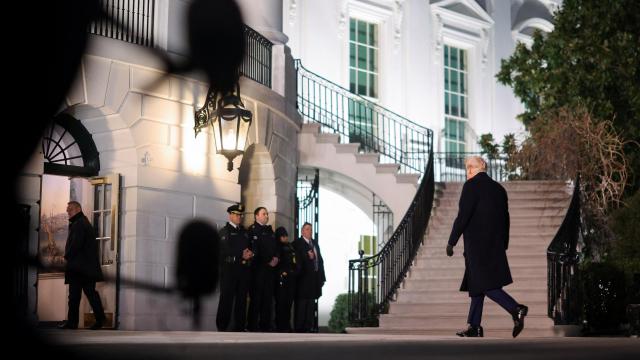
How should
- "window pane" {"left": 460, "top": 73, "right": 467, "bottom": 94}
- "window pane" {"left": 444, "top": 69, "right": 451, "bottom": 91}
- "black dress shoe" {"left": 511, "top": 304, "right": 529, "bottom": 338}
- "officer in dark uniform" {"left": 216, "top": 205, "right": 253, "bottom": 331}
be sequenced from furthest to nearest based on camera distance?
"window pane" {"left": 460, "top": 73, "right": 467, "bottom": 94} < "window pane" {"left": 444, "top": 69, "right": 451, "bottom": 91} < "officer in dark uniform" {"left": 216, "top": 205, "right": 253, "bottom": 331} < "black dress shoe" {"left": 511, "top": 304, "right": 529, "bottom": 338}

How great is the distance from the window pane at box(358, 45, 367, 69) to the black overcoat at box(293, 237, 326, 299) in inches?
340

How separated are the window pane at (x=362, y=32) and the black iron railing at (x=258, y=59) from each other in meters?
6.20

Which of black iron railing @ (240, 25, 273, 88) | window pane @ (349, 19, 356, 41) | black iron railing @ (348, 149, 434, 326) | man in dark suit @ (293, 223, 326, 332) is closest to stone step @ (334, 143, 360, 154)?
black iron railing @ (348, 149, 434, 326)

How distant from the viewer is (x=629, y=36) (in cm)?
2036

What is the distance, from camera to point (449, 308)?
13672 millimetres

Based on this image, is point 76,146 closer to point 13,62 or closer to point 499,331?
point 499,331

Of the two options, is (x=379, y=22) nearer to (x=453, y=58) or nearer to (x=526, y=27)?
(x=453, y=58)

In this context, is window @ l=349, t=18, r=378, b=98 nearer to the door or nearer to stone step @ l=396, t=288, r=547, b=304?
stone step @ l=396, t=288, r=547, b=304

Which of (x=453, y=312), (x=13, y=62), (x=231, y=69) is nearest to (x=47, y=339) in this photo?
(x=13, y=62)

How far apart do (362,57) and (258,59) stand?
672cm

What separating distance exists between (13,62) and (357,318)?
13.2m

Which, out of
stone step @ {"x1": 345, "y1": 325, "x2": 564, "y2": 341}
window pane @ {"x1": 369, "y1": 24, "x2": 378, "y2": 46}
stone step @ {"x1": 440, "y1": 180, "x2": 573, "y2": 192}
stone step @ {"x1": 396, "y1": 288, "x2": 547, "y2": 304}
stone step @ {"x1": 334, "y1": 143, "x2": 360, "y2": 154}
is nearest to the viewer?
stone step @ {"x1": 345, "y1": 325, "x2": 564, "y2": 341}

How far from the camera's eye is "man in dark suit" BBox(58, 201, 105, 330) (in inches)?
450

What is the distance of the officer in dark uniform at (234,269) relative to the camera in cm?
1313
